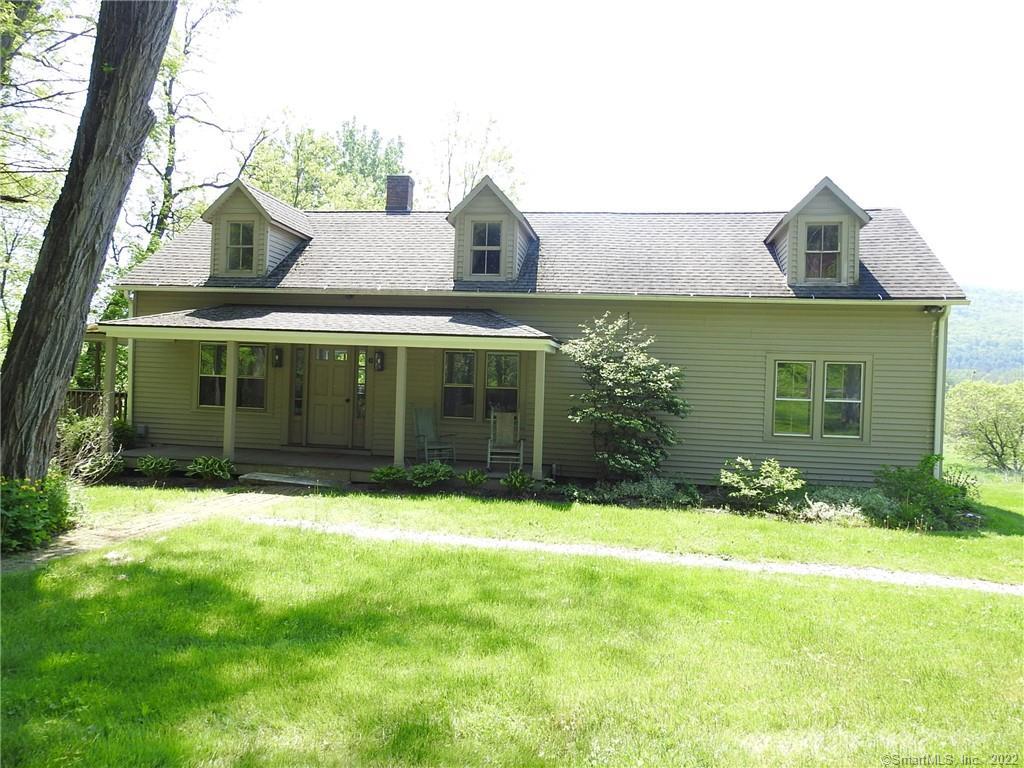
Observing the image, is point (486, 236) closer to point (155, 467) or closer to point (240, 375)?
point (240, 375)

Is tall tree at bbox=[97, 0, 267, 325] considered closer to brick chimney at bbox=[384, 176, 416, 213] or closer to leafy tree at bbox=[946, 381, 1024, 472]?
brick chimney at bbox=[384, 176, 416, 213]

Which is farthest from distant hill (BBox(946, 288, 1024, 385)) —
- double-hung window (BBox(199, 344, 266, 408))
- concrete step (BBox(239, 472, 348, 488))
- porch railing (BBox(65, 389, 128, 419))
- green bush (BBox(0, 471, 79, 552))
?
green bush (BBox(0, 471, 79, 552))

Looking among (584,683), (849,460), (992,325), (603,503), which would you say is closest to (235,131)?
(603,503)

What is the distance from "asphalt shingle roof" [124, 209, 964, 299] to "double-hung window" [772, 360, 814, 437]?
1422 millimetres

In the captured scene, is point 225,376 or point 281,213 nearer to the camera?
point 225,376

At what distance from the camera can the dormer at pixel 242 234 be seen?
14305 mm

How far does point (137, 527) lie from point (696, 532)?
23.2 ft

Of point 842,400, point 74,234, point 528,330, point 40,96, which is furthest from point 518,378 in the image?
point 40,96

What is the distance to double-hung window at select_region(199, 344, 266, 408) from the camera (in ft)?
47.1

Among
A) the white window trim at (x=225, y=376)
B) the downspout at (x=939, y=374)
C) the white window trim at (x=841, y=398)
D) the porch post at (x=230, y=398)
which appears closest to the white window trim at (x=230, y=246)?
the white window trim at (x=225, y=376)

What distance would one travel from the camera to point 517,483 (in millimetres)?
11117

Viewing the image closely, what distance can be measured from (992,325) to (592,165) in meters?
65.7

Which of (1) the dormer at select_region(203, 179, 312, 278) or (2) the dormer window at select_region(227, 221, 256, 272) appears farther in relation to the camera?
(2) the dormer window at select_region(227, 221, 256, 272)

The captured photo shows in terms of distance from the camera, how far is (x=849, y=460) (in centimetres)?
1248
